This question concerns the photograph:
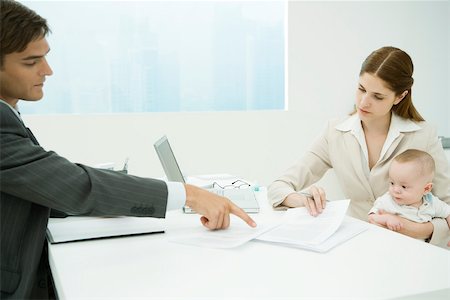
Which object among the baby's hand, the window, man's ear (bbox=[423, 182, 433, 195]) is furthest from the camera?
the window

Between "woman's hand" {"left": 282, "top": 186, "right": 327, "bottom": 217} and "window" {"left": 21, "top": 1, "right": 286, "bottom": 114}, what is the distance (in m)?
2.09

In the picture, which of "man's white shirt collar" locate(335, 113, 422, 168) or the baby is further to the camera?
"man's white shirt collar" locate(335, 113, 422, 168)

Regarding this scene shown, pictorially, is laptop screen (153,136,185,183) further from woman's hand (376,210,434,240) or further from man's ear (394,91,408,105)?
man's ear (394,91,408,105)

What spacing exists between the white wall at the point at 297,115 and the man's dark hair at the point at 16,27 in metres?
1.98

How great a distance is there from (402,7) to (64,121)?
3198 mm

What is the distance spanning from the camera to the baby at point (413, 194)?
1.64 meters

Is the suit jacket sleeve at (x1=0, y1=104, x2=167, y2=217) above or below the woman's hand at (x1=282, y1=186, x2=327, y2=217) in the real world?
above

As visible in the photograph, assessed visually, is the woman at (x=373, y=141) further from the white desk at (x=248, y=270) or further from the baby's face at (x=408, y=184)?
the white desk at (x=248, y=270)

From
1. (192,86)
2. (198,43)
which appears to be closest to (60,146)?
(192,86)

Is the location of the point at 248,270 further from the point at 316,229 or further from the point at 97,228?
the point at 97,228

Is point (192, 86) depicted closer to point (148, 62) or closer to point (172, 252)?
point (148, 62)

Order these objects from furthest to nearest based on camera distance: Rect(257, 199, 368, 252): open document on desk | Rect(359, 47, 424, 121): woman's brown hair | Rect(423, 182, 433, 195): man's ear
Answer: Rect(359, 47, 424, 121): woman's brown hair → Rect(423, 182, 433, 195): man's ear → Rect(257, 199, 368, 252): open document on desk

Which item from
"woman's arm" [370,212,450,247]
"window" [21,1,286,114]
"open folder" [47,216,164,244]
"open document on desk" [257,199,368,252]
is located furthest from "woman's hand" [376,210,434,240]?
"window" [21,1,286,114]

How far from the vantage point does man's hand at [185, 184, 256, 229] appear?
1.24m
